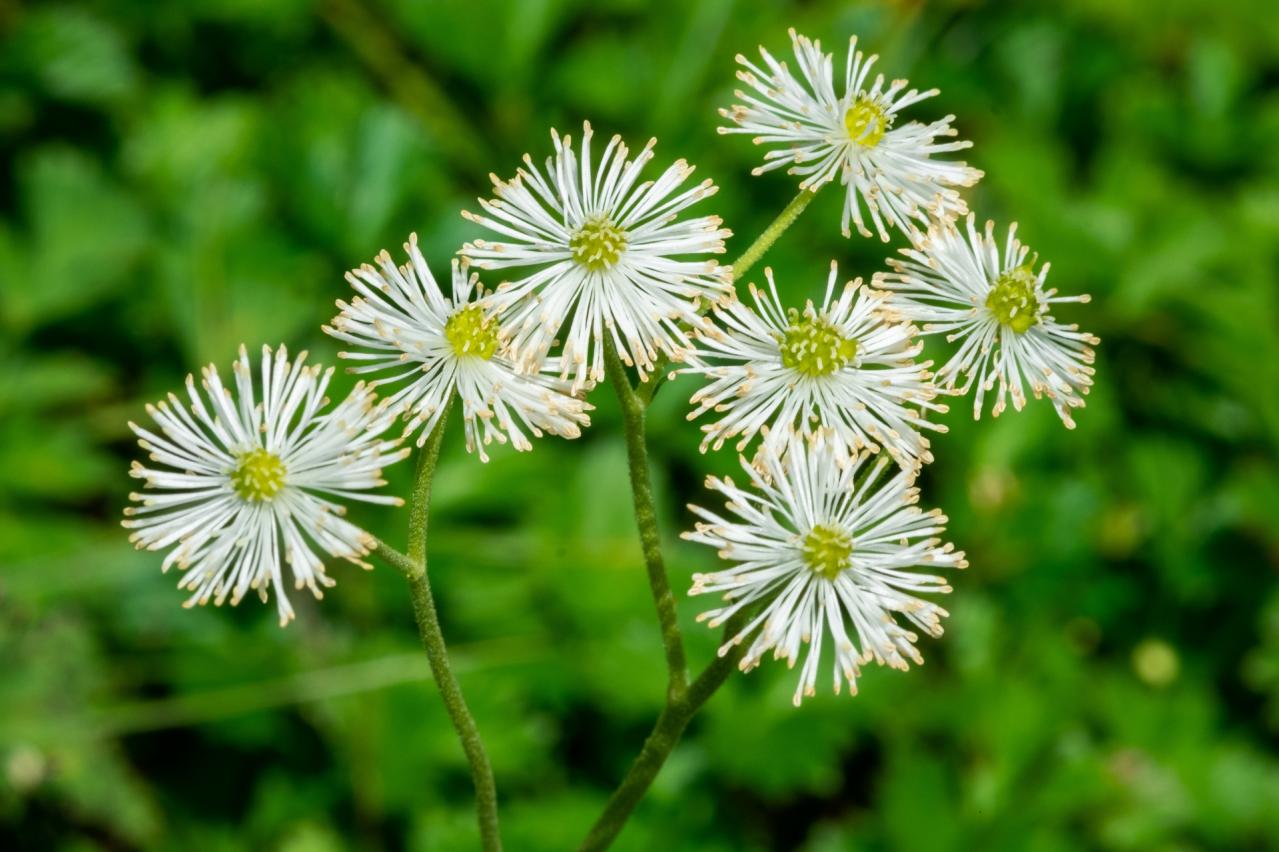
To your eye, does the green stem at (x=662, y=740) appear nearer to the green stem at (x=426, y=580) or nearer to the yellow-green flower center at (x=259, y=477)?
the green stem at (x=426, y=580)

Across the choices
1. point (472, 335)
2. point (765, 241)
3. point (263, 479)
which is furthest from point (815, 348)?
point (263, 479)

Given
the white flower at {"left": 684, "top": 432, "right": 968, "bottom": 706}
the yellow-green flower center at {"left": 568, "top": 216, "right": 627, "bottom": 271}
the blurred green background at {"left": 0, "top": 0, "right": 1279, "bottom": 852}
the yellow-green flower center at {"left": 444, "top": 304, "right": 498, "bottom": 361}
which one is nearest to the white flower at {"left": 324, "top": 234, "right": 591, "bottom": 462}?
the yellow-green flower center at {"left": 444, "top": 304, "right": 498, "bottom": 361}

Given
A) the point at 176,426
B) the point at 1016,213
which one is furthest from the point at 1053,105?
the point at 176,426

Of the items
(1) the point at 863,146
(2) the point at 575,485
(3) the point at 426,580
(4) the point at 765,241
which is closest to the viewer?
(3) the point at 426,580

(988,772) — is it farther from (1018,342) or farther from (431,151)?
(431,151)

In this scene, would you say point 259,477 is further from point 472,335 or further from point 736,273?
point 736,273

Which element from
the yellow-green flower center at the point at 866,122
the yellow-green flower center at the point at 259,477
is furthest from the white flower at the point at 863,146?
the yellow-green flower center at the point at 259,477
